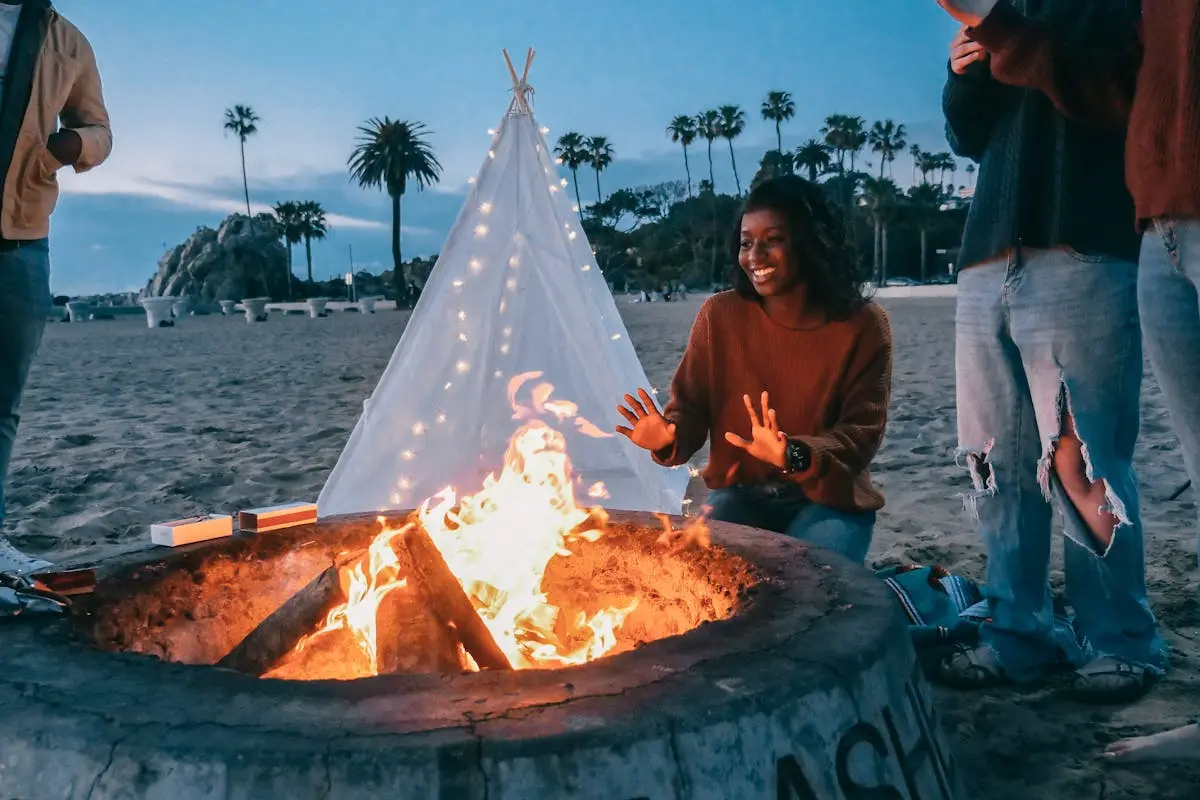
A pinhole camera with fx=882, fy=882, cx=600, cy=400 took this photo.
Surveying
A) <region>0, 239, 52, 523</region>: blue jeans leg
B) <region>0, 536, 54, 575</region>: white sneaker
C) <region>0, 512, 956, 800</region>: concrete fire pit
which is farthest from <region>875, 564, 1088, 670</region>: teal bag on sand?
<region>0, 239, 52, 523</region>: blue jeans leg

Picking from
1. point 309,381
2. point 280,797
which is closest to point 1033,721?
point 280,797

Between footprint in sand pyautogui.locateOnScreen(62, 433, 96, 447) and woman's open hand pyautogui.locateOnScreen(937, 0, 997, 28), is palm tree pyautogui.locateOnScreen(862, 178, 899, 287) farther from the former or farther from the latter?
woman's open hand pyautogui.locateOnScreen(937, 0, 997, 28)

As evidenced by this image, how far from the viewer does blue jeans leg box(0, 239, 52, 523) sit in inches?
111

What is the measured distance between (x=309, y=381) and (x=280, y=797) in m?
10.1

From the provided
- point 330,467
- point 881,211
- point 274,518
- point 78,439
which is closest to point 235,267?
point 881,211

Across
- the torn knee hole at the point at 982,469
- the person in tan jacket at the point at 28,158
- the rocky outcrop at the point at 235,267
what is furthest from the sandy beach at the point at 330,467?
the rocky outcrop at the point at 235,267

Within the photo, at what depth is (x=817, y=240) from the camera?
2717 mm

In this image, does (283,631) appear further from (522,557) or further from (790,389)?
(790,389)

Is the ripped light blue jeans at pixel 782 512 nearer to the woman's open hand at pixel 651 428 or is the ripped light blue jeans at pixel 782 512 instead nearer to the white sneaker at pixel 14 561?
the woman's open hand at pixel 651 428

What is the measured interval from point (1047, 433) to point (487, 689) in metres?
1.80

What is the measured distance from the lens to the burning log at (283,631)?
75.6 inches

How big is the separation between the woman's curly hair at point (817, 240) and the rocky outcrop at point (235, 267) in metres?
56.6

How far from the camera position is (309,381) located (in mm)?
10625

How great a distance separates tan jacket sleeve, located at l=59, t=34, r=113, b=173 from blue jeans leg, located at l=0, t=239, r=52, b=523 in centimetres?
35
